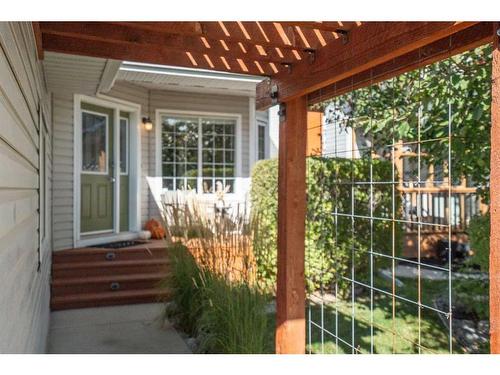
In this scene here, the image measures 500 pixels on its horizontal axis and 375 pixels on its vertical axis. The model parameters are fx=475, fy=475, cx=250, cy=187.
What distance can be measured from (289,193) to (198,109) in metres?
5.62

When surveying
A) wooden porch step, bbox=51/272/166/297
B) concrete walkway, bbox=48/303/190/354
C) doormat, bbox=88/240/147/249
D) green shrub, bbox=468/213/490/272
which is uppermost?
green shrub, bbox=468/213/490/272

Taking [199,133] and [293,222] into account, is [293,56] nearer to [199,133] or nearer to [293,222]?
[293,222]

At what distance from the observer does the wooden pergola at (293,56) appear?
1821 millimetres

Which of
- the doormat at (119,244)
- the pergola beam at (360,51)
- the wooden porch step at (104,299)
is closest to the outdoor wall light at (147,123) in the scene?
the doormat at (119,244)

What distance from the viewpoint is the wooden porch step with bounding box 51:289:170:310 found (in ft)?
17.8

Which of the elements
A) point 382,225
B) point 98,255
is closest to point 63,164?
point 98,255

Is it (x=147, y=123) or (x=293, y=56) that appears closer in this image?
(x=293, y=56)

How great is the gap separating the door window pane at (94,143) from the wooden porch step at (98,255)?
1.26 m

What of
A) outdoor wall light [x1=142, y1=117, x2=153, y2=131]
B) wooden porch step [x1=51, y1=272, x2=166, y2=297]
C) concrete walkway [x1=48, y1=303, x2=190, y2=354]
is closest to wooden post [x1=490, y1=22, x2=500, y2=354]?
concrete walkway [x1=48, y1=303, x2=190, y2=354]

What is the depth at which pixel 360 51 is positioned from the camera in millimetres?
2207

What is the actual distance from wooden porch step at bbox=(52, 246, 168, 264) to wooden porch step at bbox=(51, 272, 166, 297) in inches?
12.2

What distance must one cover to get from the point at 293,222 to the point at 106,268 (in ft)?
12.1

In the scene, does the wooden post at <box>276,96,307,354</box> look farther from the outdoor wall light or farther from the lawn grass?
the outdoor wall light
